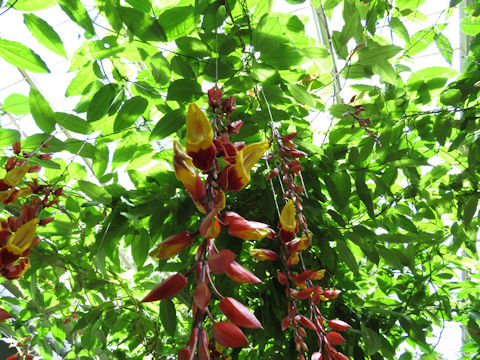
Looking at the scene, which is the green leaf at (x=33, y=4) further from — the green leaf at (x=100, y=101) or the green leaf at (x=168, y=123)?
the green leaf at (x=168, y=123)

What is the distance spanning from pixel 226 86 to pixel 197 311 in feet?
1.97

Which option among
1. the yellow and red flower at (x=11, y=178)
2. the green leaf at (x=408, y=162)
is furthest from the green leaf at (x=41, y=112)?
the green leaf at (x=408, y=162)

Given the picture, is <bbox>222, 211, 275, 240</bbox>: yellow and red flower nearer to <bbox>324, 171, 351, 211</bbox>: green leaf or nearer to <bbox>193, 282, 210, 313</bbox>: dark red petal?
<bbox>193, 282, 210, 313</bbox>: dark red petal

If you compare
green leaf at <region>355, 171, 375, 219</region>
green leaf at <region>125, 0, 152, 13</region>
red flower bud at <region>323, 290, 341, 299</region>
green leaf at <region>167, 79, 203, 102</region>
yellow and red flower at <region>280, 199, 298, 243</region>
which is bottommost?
green leaf at <region>355, 171, 375, 219</region>

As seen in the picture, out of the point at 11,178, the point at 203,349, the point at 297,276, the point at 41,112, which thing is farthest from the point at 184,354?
the point at 41,112

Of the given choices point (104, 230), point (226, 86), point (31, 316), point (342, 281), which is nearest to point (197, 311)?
point (226, 86)

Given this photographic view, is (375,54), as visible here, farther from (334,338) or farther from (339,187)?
(334,338)

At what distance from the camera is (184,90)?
0.76 meters

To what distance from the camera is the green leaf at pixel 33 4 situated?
0.72 m

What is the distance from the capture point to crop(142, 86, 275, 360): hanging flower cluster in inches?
11.1

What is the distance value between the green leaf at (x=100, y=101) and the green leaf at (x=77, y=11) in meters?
0.14

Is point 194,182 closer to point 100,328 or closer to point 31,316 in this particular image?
point 100,328

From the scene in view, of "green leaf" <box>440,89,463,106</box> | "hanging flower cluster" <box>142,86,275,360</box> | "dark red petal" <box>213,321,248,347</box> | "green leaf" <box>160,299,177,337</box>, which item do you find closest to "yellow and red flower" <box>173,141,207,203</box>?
"hanging flower cluster" <box>142,86,275,360</box>

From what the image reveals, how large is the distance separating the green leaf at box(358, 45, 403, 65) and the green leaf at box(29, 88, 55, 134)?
0.70 m
